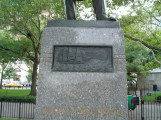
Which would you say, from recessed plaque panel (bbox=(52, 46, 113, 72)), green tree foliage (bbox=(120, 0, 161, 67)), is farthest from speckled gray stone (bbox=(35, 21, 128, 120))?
green tree foliage (bbox=(120, 0, 161, 67))

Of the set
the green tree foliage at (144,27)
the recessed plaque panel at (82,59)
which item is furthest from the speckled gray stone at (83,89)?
the green tree foliage at (144,27)

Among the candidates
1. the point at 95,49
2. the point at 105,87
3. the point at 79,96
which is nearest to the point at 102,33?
the point at 95,49

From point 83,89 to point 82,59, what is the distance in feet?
2.07

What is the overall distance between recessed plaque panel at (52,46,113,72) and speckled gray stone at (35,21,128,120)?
9cm

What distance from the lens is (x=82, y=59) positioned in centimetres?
361

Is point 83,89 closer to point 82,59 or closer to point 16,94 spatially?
point 82,59

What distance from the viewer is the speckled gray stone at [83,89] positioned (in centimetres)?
325

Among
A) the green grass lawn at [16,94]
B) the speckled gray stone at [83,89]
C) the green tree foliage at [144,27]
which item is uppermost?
the green tree foliage at [144,27]

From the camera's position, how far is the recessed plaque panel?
11.6 ft

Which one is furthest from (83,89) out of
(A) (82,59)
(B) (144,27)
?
(B) (144,27)

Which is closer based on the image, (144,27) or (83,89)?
(83,89)

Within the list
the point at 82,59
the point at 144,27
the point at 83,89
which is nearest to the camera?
the point at 83,89

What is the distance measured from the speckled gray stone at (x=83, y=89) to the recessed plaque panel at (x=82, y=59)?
86 millimetres

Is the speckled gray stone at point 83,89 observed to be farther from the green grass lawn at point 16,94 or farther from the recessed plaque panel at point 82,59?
the green grass lawn at point 16,94
